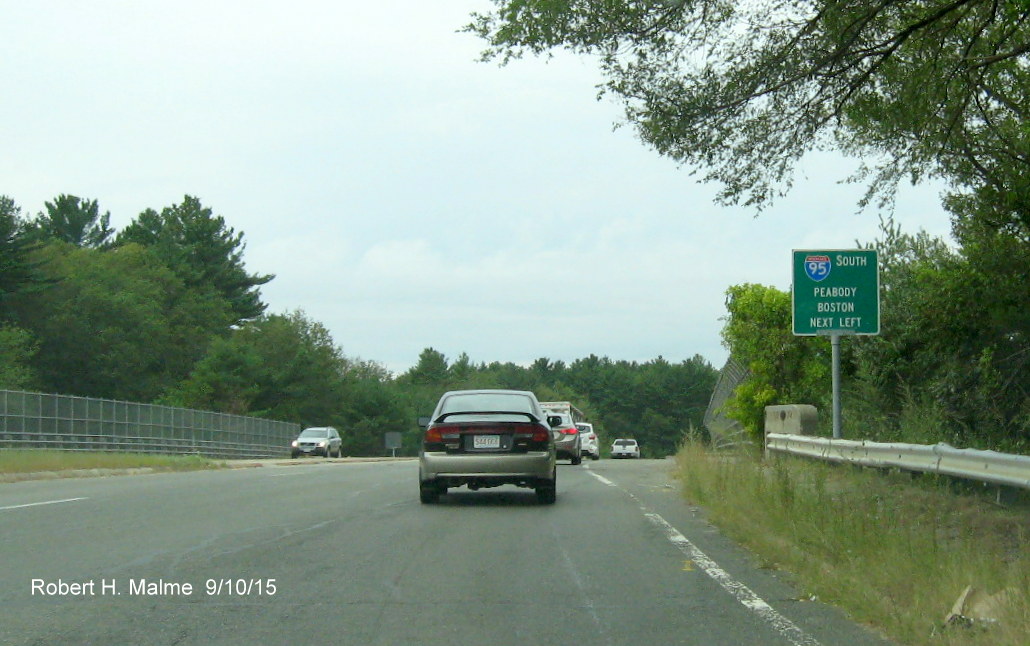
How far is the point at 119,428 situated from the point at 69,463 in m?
13.5

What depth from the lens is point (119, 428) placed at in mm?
39594

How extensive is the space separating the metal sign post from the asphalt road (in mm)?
3973

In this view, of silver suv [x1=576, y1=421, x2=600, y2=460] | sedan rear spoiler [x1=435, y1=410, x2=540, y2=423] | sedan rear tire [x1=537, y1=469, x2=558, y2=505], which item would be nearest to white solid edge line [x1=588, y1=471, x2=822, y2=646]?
sedan rear tire [x1=537, y1=469, x2=558, y2=505]

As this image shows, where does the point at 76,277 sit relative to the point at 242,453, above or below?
above

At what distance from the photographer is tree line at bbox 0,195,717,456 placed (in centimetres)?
7331

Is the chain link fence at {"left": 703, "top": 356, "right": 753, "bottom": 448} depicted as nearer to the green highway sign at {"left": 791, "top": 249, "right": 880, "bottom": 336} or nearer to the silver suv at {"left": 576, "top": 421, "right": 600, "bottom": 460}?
the green highway sign at {"left": 791, "top": 249, "right": 880, "bottom": 336}

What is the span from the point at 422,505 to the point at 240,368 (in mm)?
77896

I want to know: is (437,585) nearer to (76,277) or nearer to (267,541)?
(267,541)

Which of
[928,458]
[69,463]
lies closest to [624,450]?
[69,463]

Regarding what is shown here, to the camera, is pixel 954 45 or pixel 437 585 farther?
pixel 954 45

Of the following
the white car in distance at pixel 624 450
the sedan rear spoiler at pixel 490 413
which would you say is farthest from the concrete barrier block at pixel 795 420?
the white car in distance at pixel 624 450

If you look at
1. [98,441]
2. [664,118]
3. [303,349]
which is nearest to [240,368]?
[303,349]

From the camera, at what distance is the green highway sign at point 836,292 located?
1692 cm

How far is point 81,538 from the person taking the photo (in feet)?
34.7
